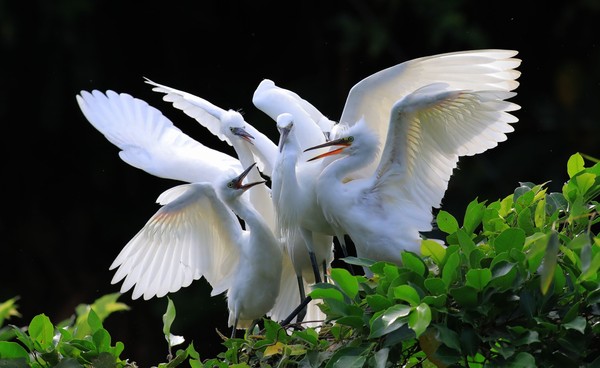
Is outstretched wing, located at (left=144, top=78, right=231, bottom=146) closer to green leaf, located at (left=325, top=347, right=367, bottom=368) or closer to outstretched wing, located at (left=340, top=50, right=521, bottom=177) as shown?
outstretched wing, located at (left=340, top=50, right=521, bottom=177)

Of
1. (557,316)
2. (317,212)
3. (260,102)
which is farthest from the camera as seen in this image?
(260,102)

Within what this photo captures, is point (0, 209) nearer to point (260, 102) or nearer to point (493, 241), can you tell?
point (260, 102)

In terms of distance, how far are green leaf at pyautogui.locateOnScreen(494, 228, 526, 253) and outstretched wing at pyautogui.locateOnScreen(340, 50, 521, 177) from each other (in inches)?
35.0

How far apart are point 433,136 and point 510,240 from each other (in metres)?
0.89

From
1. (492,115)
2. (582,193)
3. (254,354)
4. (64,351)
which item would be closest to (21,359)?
(64,351)

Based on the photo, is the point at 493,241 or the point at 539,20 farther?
the point at 539,20

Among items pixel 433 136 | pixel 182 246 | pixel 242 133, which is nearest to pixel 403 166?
pixel 433 136

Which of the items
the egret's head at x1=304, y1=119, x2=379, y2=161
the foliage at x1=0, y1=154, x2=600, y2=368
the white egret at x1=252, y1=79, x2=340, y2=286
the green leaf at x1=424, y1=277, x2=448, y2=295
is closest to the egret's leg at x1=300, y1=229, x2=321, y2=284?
the white egret at x1=252, y1=79, x2=340, y2=286

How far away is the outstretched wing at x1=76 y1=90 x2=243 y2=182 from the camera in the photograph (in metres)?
3.04

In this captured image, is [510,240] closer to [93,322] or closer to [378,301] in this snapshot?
[378,301]

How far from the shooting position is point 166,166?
3.05m

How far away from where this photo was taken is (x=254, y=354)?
79.0 inches

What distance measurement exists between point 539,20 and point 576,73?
35cm

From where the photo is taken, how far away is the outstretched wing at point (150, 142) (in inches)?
119
